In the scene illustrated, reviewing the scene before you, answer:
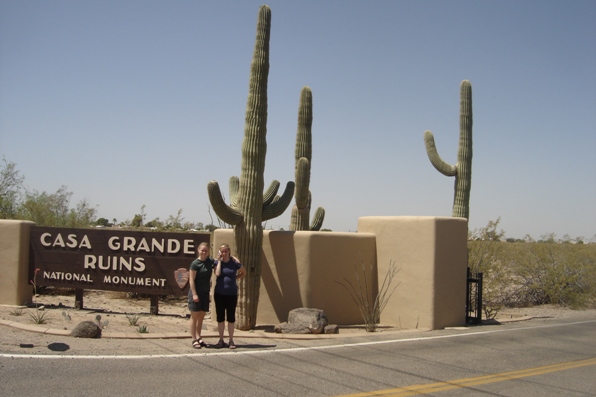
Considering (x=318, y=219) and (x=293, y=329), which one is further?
(x=318, y=219)

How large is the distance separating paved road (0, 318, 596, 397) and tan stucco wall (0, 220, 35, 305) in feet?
20.9

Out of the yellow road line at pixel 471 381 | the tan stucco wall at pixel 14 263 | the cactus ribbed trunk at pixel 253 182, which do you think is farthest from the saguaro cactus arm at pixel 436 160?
the tan stucco wall at pixel 14 263

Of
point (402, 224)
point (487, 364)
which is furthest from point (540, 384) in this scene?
point (402, 224)

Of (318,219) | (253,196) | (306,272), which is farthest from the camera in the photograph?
(318,219)

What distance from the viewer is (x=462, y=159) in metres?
18.0

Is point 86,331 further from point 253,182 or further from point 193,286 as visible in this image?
point 253,182

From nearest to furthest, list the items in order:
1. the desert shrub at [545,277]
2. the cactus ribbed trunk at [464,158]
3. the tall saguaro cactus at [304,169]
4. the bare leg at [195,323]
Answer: the bare leg at [195,323] → the tall saguaro cactus at [304,169] → the cactus ribbed trunk at [464,158] → the desert shrub at [545,277]

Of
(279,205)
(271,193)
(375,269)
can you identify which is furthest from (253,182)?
(375,269)

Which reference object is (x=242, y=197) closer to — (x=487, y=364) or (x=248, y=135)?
(x=248, y=135)

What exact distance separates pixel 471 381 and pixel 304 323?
4294 mm

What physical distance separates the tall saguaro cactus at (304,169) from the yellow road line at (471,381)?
282 inches

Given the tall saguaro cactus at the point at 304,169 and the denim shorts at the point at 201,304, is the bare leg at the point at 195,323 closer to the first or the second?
the denim shorts at the point at 201,304

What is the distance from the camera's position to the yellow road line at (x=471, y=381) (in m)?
7.20

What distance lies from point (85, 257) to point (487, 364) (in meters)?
9.51
